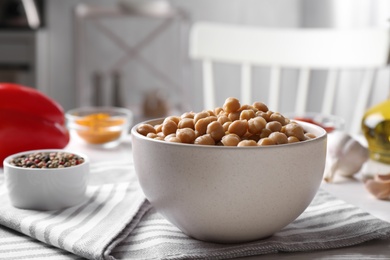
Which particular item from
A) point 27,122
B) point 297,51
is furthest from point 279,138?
point 297,51

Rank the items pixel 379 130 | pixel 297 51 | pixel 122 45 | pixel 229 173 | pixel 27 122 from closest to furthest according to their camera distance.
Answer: pixel 229 173 < pixel 379 130 < pixel 27 122 < pixel 297 51 < pixel 122 45

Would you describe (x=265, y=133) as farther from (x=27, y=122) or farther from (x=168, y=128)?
(x=27, y=122)

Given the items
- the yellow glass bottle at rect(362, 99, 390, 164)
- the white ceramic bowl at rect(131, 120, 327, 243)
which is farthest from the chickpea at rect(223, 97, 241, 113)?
the yellow glass bottle at rect(362, 99, 390, 164)

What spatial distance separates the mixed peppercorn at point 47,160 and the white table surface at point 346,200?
0.13 metres

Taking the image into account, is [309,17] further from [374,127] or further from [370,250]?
[370,250]

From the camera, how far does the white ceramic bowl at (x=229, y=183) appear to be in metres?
0.73

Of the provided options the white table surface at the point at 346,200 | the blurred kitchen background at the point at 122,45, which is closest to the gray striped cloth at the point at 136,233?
the white table surface at the point at 346,200

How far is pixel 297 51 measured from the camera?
6.23ft

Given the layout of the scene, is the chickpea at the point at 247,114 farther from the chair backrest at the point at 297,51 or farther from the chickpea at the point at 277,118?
the chair backrest at the point at 297,51

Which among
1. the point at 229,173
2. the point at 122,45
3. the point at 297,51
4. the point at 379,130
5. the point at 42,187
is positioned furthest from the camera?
the point at 122,45

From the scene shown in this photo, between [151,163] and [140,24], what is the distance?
2.89 m

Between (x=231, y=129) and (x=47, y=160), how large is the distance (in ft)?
1.16

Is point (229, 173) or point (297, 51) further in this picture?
point (297, 51)

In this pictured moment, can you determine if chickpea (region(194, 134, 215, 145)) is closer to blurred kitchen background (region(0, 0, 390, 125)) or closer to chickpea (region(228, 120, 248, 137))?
chickpea (region(228, 120, 248, 137))
